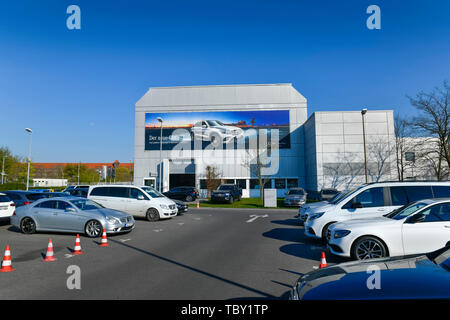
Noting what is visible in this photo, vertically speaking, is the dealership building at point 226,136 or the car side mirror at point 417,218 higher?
the dealership building at point 226,136

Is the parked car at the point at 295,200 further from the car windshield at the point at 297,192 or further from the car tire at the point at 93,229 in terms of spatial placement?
the car tire at the point at 93,229

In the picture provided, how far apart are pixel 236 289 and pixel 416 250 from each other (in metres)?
4.16

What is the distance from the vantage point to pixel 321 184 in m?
33.7

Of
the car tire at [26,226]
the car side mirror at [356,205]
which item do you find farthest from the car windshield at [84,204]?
the car side mirror at [356,205]

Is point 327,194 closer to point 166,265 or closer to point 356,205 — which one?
point 356,205

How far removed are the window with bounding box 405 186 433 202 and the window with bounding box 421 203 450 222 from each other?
95.6 inches

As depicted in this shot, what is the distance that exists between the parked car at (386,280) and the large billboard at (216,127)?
38.5 metres

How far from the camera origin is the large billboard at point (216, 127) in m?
42.1

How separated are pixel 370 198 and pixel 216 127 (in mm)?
35159

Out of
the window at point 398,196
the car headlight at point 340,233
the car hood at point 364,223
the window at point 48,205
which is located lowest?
the car headlight at point 340,233

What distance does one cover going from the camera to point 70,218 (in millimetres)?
10398

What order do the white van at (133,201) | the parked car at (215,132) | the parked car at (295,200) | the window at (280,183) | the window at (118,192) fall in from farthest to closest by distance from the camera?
the parked car at (215,132)
the window at (280,183)
the parked car at (295,200)
the window at (118,192)
the white van at (133,201)
